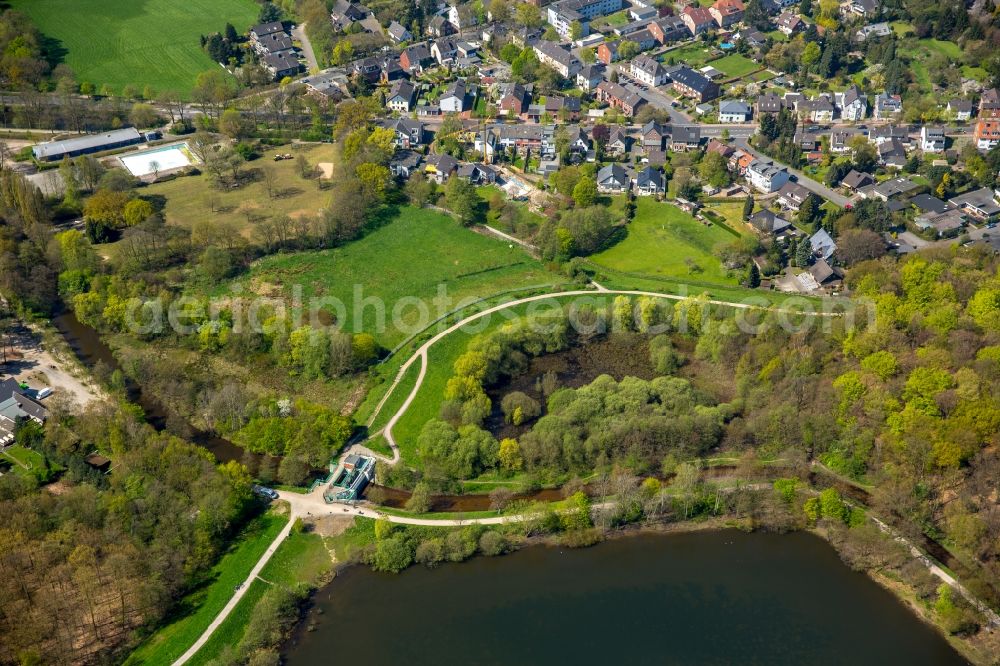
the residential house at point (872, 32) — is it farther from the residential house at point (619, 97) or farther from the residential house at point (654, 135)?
the residential house at point (654, 135)

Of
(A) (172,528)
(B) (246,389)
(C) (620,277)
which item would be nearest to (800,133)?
(C) (620,277)

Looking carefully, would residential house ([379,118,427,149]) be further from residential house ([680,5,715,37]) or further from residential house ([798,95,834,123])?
residential house ([680,5,715,37])

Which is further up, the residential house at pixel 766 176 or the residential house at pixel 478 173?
the residential house at pixel 478 173

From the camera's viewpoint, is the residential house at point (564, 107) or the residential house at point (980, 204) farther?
the residential house at point (564, 107)

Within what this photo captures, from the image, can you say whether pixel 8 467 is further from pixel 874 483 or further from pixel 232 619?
pixel 874 483

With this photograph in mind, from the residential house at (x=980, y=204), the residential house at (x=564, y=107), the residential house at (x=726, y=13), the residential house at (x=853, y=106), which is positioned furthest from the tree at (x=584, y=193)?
the residential house at (x=726, y=13)

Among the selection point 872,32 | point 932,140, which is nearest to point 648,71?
point 872,32

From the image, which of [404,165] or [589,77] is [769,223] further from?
[404,165]
